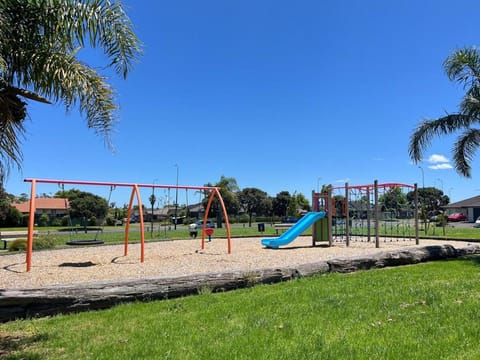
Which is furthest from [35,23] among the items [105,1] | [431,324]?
[431,324]

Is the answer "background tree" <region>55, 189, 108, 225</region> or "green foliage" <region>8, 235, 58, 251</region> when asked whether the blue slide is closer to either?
"green foliage" <region>8, 235, 58, 251</region>

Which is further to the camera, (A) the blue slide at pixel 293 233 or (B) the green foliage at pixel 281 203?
(B) the green foliage at pixel 281 203

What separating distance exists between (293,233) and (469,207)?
177 feet

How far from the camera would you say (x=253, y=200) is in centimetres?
8231

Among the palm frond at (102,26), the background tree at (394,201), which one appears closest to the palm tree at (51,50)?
the palm frond at (102,26)

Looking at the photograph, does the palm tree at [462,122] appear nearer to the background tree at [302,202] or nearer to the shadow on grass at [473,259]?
the shadow on grass at [473,259]

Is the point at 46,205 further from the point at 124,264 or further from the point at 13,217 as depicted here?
the point at 124,264

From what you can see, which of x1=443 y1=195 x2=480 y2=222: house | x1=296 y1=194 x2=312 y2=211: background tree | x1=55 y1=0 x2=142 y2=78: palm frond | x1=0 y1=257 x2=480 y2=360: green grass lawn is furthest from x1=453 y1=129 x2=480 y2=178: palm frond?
x1=296 y1=194 x2=312 y2=211: background tree

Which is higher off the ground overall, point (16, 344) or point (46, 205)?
point (46, 205)

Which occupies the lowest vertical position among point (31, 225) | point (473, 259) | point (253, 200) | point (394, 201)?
point (473, 259)

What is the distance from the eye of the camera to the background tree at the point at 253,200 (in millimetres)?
82188

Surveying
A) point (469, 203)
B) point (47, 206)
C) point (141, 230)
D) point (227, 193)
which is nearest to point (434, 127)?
point (141, 230)

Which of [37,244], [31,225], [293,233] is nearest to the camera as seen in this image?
[31,225]

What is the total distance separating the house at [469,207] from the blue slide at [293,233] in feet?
150
